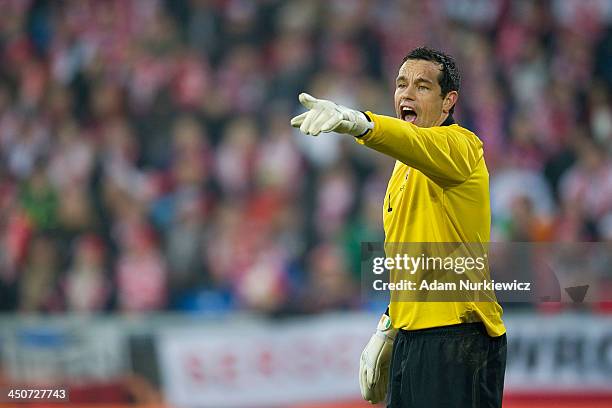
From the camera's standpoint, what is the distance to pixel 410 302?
389 cm

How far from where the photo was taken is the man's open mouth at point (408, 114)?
3941 millimetres

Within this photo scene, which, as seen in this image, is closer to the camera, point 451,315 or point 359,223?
point 451,315

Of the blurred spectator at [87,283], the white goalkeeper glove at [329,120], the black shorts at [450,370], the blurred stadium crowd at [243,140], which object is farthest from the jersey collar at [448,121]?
the blurred spectator at [87,283]

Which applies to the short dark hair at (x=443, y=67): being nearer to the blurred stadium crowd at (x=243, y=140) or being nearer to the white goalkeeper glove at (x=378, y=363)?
the white goalkeeper glove at (x=378, y=363)

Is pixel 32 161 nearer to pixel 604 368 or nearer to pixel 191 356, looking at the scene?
pixel 191 356

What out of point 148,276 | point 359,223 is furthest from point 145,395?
point 359,223

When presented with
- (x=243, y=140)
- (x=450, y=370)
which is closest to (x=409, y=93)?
(x=450, y=370)

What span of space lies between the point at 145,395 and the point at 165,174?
264cm

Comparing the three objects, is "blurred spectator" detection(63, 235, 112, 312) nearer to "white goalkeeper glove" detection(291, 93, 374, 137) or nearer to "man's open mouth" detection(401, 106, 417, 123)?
"man's open mouth" detection(401, 106, 417, 123)

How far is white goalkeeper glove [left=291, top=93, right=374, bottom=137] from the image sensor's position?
3.26 metres

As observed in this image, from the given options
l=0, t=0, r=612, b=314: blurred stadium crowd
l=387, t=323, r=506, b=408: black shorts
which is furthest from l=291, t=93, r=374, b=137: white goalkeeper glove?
l=0, t=0, r=612, b=314: blurred stadium crowd

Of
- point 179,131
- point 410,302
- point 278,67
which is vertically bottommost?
point 410,302

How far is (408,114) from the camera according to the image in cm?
396

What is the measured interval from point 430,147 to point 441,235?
44cm
